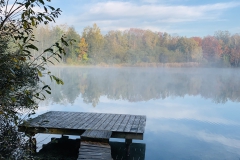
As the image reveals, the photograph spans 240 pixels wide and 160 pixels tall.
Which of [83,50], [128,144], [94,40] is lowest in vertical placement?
[128,144]

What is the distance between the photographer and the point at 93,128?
11.3 feet

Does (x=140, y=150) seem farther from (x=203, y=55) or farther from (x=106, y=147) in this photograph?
(x=203, y=55)

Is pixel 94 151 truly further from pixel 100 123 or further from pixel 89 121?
pixel 89 121

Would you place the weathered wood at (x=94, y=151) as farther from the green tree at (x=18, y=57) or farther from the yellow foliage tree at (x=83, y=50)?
the yellow foliage tree at (x=83, y=50)

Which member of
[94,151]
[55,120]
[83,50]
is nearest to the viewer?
[94,151]

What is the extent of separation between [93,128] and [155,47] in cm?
1882

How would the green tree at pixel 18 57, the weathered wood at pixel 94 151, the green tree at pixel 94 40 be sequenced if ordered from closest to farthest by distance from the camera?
the green tree at pixel 18 57 → the weathered wood at pixel 94 151 → the green tree at pixel 94 40

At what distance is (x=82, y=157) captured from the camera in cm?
275

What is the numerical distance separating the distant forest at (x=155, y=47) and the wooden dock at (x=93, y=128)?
16620 mm

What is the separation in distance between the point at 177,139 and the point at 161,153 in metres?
0.79

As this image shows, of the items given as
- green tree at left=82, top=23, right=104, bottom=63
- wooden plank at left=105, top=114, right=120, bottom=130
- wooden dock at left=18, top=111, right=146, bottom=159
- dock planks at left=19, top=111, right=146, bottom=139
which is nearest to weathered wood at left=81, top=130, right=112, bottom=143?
wooden dock at left=18, top=111, right=146, bottom=159

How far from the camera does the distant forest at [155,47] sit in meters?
21.0

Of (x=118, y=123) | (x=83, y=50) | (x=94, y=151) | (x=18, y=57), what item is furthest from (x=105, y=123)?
(x=83, y=50)

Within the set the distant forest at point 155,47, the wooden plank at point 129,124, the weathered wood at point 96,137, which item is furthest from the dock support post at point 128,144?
the distant forest at point 155,47
